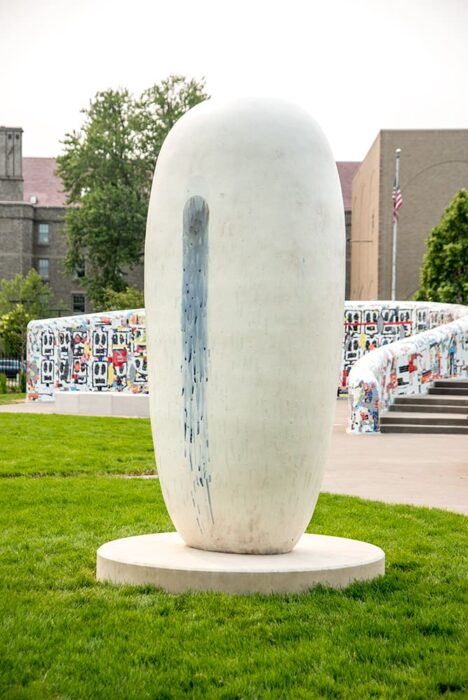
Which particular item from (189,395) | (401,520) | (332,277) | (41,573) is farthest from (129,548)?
(401,520)

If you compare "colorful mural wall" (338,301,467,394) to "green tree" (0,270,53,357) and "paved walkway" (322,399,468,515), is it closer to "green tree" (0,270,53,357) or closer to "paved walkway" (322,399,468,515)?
"paved walkway" (322,399,468,515)

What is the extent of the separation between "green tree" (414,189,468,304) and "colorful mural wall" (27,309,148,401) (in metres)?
13.9

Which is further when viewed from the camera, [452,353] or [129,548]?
[452,353]

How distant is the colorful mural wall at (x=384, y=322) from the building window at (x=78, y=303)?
38195mm

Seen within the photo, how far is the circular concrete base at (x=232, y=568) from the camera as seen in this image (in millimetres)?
5797

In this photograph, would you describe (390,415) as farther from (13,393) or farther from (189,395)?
(13,393)

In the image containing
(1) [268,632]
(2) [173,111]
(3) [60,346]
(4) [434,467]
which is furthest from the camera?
(2) [173,111]

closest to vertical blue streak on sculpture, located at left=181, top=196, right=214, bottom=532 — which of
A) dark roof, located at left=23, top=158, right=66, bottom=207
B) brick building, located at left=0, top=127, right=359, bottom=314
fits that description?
brick building, located at left=0, top=127, right=359, bottom=314

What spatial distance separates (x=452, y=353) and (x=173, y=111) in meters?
28.9

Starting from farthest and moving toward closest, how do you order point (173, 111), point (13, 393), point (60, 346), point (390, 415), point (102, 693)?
point (173, 111)
point (13, 393)
point (60, 346)
point (390, 415)
point (102, 693)

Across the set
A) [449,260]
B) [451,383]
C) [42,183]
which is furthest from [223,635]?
[42,183]

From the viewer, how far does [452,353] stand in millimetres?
23391

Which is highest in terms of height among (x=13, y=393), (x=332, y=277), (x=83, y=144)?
(x=83, y=144)

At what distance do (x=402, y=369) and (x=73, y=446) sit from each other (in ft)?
29.8
